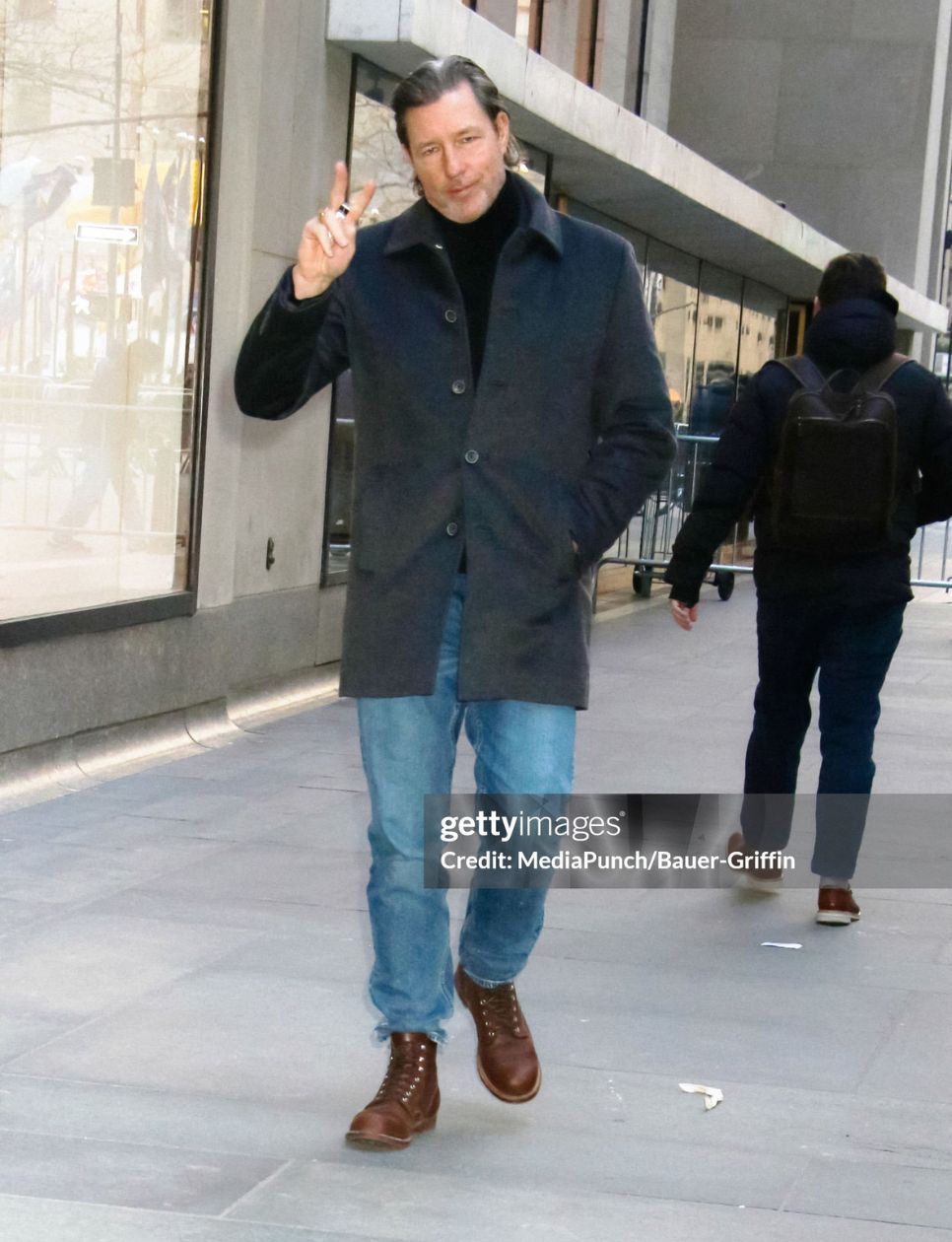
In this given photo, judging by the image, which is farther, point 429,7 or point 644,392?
point 429,7

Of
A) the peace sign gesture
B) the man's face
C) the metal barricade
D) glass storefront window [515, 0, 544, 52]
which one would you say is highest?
glass storefront window [515, 0, 544, 52]

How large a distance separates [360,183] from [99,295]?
283 cm

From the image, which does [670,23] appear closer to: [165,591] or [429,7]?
[429,7]

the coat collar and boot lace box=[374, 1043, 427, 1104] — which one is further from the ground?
the coat collar

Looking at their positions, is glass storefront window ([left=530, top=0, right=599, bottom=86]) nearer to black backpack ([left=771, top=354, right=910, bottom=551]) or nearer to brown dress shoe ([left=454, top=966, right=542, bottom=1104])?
black backpack ([left=771, top=354, right=910, bottom=551])

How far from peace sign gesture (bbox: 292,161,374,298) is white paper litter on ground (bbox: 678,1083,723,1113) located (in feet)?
5.99

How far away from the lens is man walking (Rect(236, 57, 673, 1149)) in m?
3.76

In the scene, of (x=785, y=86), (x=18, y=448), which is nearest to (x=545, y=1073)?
(x=18, y=448)

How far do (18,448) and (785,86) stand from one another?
936 inches

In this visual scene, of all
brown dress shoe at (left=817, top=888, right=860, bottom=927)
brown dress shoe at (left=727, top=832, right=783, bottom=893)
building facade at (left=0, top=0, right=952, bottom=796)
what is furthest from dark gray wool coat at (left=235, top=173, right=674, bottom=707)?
building facade at (left=0, top=0, right=952, bottom=796)

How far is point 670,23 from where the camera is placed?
23.2 meters

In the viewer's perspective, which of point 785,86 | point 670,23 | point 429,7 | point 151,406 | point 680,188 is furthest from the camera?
point 785,86

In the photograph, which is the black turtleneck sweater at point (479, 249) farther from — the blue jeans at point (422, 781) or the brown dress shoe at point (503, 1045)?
the brown dress shoe at point (503, 1045)

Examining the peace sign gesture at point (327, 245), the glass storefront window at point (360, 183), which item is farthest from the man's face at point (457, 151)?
the glass storefront window at point (360, 183)
